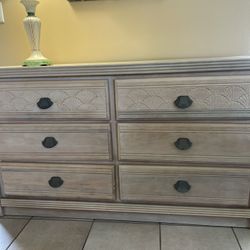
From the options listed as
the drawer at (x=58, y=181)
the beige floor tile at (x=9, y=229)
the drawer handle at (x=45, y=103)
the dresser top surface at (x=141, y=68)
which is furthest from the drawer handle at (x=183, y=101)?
the beige floor tile at (x=9, y=229)

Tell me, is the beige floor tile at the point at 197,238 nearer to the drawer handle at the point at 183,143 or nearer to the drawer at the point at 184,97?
the drawer handle at the point at 183,143

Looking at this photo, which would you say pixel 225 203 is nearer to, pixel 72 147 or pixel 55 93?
pixel 72 147

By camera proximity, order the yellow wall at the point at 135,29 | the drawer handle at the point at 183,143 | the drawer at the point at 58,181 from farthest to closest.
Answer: the yellow wall at the point at 135,29 < the drawer at the point at 58,181 < the drawer handle at the point at 183,143

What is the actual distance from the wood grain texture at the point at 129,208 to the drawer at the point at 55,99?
0.45m

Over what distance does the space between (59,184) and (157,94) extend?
26.0 inches

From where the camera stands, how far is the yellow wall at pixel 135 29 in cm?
139

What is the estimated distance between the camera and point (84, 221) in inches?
52.2

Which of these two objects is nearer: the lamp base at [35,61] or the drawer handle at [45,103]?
the drawer handle at [45,103]

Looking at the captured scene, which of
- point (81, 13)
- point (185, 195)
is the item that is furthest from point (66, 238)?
point (81, 13)

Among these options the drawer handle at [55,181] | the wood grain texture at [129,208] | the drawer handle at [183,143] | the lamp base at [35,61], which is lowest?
the wood grain texture at [129,208]

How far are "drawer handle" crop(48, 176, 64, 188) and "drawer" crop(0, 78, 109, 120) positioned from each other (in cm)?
31

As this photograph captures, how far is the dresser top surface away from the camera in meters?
0.99

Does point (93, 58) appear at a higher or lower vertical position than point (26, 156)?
higher

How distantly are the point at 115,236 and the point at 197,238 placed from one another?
0.38m
